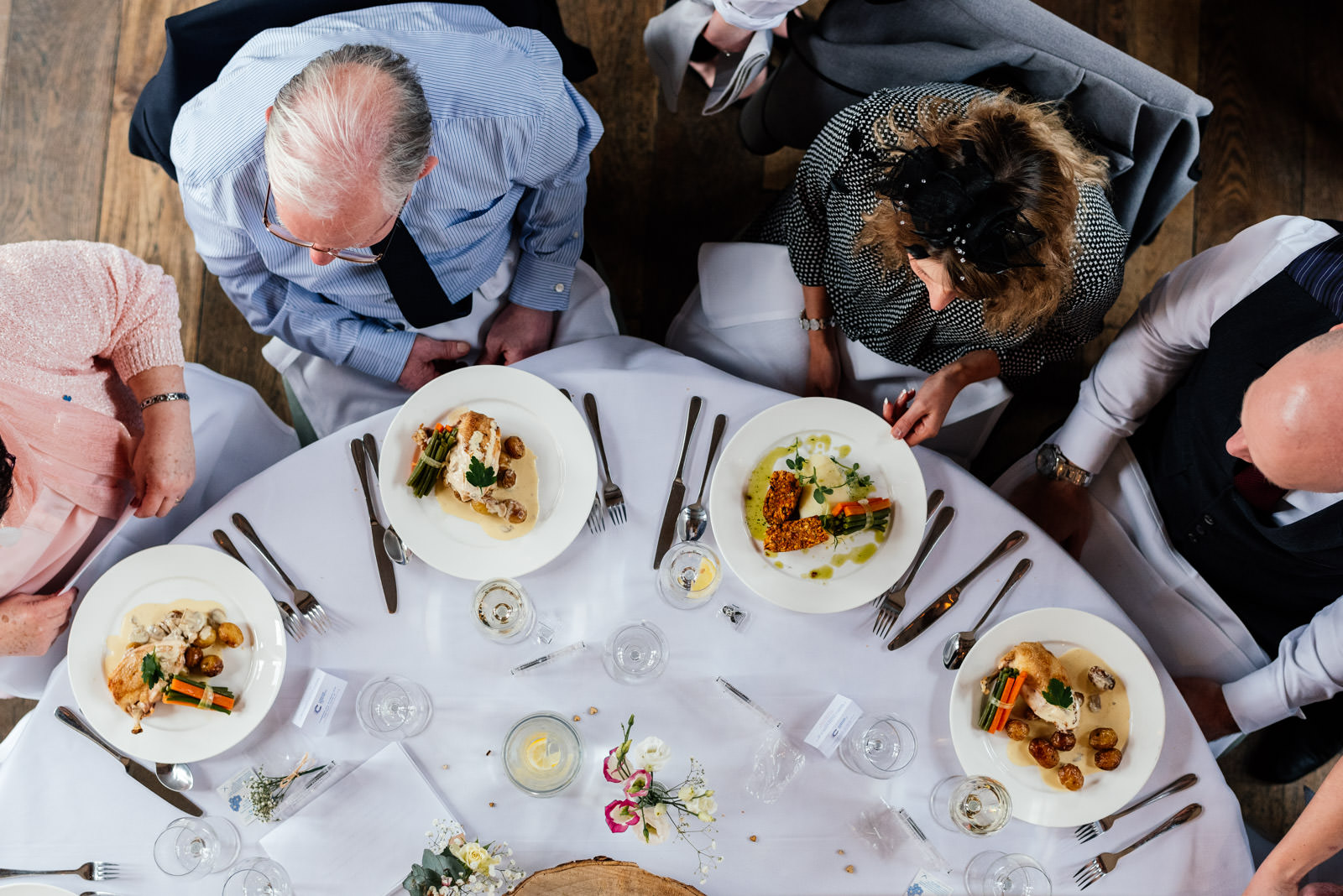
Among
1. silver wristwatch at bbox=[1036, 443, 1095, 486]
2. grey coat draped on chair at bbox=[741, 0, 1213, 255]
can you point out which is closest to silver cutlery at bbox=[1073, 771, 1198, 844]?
silver wristwatch at bbox=[1036, 443, 1095, 486]

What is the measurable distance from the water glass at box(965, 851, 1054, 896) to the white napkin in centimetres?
98

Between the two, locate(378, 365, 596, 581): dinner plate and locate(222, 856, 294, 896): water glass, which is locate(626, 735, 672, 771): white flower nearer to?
locate(378, 365, 596, 581): dinner plate

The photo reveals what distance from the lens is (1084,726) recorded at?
157 centimetres

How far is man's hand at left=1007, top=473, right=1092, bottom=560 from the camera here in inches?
79.3

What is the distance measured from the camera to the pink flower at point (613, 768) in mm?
1430

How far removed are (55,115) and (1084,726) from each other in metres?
3.50

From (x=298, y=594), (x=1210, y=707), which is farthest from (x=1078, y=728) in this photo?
(x=298, y=594)

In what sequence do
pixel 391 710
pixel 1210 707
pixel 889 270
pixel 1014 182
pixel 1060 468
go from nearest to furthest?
pixel 1014 182 → pixel 391 710 → pixel 889 270 → pixel 1210 707 → pixel 1060 468

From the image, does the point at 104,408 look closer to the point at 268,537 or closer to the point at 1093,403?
the point at 268,537

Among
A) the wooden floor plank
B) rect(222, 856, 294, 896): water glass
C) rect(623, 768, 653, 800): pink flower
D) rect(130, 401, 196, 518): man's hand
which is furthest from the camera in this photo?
the wooden floor plank

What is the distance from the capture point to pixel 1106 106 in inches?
64.6

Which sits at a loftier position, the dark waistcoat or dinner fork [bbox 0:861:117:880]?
the dark waistcoat

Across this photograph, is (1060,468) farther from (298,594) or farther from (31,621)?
(31,621)

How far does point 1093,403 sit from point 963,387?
0.29 meters
